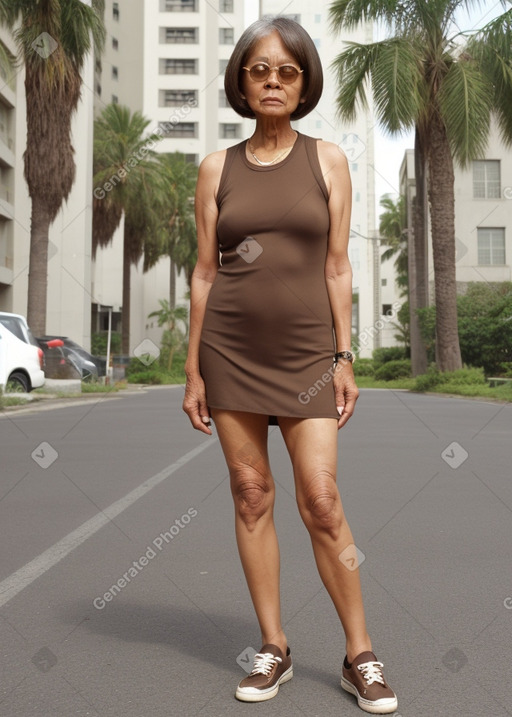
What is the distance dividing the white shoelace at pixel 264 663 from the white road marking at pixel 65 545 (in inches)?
60.3

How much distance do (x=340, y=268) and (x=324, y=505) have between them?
0.77m

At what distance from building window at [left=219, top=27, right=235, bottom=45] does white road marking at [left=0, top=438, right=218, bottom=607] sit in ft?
257

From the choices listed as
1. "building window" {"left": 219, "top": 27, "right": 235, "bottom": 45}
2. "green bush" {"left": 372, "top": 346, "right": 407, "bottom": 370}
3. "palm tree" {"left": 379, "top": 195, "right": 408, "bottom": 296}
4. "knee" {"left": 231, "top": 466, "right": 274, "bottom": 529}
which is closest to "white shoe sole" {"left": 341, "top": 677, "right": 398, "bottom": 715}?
"knee" {"left": 231, "top": 466, "right": 274, "bottom": 529}

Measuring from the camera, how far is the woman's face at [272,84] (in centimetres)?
334

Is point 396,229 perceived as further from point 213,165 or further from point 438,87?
point 213,165

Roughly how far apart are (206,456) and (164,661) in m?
6.92

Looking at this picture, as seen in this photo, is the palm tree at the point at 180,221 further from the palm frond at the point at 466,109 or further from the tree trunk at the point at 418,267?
the palm frond at the point at 466,109

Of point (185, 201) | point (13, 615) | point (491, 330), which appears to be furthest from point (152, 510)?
point (185, 201)

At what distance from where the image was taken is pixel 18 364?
20391 millimetres

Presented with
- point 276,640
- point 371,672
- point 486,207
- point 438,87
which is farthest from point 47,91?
point 371,672

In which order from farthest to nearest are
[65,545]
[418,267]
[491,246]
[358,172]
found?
[358,172] < [491,246] < [418,267] < [65,545]

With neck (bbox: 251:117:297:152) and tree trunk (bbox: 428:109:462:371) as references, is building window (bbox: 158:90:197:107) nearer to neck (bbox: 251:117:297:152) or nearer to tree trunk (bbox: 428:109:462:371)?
tree trunk (bbox: 428:109:462:371)

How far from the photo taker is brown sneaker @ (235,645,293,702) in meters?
3.12

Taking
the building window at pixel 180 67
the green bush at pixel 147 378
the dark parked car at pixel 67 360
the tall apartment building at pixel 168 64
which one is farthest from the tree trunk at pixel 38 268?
the building window at pixel 180 67
